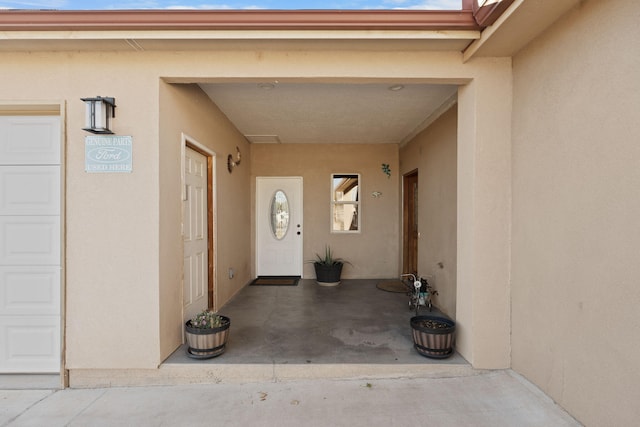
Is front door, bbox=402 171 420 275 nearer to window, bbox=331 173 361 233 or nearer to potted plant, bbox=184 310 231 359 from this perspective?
window, bbox=331 173 361 233

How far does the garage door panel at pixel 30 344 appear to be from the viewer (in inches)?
104

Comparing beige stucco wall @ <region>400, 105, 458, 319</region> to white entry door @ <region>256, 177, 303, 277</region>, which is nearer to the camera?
beige stucco wall @ <region>400, 105, 458, 319</region>

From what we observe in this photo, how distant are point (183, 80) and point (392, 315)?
316 centimetres

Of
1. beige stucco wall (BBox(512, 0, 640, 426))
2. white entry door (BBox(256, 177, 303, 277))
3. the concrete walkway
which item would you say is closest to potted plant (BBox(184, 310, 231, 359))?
the concrete walkway

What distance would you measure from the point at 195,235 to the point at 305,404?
2044mm

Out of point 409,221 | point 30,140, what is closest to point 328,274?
point 409,221

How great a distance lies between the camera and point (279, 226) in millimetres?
6102

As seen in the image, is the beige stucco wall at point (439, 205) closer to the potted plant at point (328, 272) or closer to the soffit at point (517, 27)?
the soffit at point (517, 27)

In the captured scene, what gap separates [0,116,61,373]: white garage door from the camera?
264 cm

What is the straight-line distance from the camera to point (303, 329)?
3.37m

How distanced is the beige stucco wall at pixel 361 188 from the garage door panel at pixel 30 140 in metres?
3.53

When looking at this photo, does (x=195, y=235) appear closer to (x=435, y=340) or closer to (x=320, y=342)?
(x=320, y=342)

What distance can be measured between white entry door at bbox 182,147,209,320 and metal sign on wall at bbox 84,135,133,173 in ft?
2.29

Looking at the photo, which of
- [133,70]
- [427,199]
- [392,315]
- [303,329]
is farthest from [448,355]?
[133,70]
